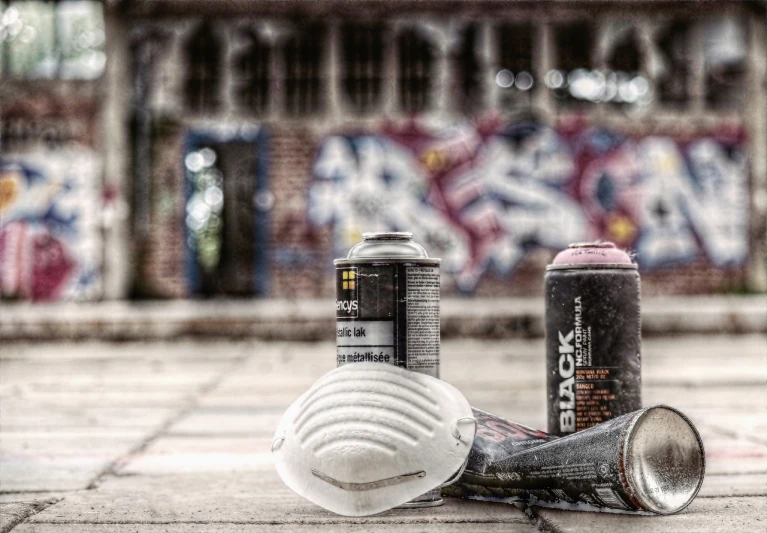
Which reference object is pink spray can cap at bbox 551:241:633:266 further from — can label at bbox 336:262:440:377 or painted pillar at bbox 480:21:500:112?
painted pillar at bbox 480:21:500:112

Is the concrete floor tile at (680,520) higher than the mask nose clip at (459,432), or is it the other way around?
the mask nose clip at (459,432)

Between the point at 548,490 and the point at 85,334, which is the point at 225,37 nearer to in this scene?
the point at 85,334

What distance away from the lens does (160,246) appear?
12.2 meters

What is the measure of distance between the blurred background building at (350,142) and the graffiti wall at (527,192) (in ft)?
0.10

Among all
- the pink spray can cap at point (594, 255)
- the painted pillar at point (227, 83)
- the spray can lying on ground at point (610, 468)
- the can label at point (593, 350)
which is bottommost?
the spray can lying on ground at point (610, 468)

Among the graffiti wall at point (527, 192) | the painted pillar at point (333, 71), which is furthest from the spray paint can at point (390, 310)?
the painted pillar at point (333, 71)

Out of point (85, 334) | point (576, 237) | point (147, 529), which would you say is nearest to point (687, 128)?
point (576, 237)

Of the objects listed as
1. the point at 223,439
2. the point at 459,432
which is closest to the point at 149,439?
the point at 223,439

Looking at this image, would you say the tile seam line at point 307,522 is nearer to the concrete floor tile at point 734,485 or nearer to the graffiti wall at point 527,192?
the concrete floor tile at point 734,485

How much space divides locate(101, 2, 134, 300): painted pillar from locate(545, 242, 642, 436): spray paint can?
10.8 m

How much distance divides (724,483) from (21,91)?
12.3 m

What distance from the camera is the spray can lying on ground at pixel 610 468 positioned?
5.57 ft

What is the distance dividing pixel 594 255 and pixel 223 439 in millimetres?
1477

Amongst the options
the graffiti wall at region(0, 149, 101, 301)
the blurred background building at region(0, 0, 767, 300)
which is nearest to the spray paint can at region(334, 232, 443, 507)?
the blurred background building at region(0, 0, 767, 300)
